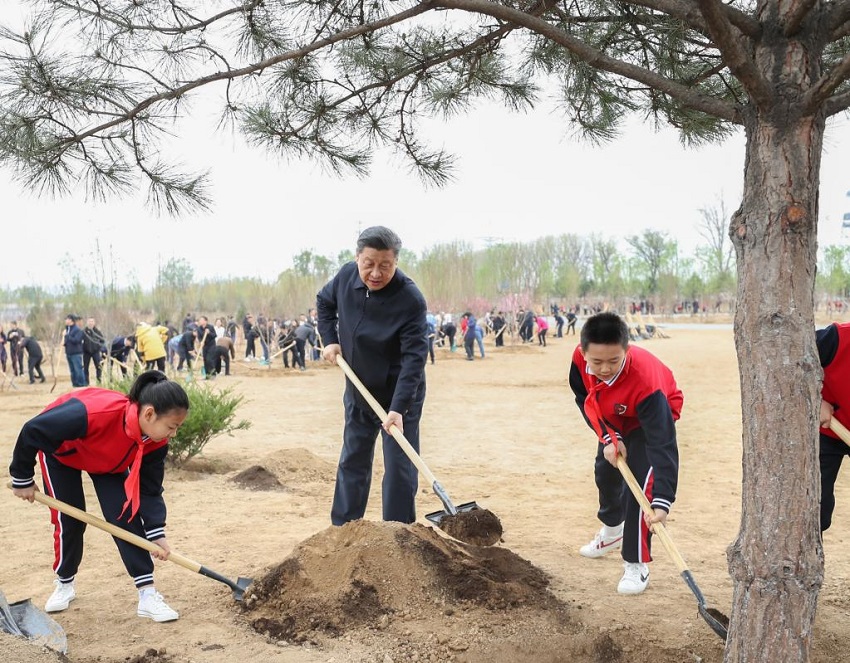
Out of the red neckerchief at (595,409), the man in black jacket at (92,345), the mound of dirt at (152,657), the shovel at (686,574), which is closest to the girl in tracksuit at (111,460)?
the mound of dirt at (152,657)

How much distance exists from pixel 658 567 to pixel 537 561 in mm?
598

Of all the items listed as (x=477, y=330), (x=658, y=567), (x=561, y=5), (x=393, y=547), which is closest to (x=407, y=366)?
(x=393, y=547)

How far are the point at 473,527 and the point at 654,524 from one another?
2.91ft

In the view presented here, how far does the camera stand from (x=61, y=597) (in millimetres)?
3336

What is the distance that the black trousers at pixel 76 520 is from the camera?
326 centimetres

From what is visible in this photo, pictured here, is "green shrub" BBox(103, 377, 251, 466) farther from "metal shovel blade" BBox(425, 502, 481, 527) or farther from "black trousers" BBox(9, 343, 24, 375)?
"black trousers" BBox(9, 343, 24, 375)

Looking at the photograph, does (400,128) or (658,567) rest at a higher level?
(400,128)

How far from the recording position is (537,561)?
4012 mm

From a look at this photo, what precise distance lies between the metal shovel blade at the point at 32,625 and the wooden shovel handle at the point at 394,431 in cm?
152

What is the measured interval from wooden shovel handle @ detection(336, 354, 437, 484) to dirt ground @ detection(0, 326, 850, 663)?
0.91 feet

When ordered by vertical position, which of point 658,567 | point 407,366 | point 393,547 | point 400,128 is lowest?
point 658,567

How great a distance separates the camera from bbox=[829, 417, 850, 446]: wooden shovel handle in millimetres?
3020

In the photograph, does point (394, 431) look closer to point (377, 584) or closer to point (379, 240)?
point (377, 584)

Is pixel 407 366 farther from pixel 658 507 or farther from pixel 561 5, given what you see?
pixel 561 5
